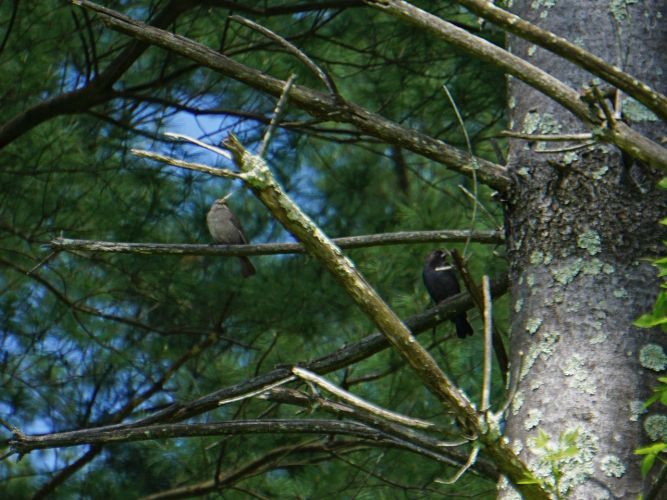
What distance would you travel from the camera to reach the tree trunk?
6.86 ft

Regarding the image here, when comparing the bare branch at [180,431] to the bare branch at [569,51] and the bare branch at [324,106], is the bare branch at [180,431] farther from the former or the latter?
the bare branch at [569,51]

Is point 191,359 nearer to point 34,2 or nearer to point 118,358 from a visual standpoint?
point 118,358

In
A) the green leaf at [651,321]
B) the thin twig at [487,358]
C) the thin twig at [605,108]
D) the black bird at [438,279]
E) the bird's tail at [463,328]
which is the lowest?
the thin twig at [487,358]

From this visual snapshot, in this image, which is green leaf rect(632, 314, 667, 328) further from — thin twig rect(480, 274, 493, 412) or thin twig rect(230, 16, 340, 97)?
thin twig rect(230, 16, 340, 97)

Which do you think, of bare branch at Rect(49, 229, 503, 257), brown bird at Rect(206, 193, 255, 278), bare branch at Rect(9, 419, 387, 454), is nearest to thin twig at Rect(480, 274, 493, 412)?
bare branch at Rect(49, 229, 503, 257)

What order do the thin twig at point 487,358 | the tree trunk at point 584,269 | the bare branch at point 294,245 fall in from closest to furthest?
the thin twig at point 487,358
the tree trunk at point 584,269
the bare branch at point 294,245

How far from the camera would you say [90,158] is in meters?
5.05

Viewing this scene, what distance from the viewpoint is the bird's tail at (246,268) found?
16.8ft

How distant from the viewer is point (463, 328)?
477 cm

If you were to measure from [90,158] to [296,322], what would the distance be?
126cm

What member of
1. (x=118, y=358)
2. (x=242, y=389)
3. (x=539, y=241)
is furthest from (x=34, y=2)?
(x=539, y=241)

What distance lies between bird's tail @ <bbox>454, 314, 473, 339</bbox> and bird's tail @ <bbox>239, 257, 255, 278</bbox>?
1028mm

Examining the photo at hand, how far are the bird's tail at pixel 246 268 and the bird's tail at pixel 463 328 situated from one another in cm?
103

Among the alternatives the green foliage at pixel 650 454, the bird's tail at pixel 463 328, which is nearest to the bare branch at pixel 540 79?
the green foliage at pixel 650 454
